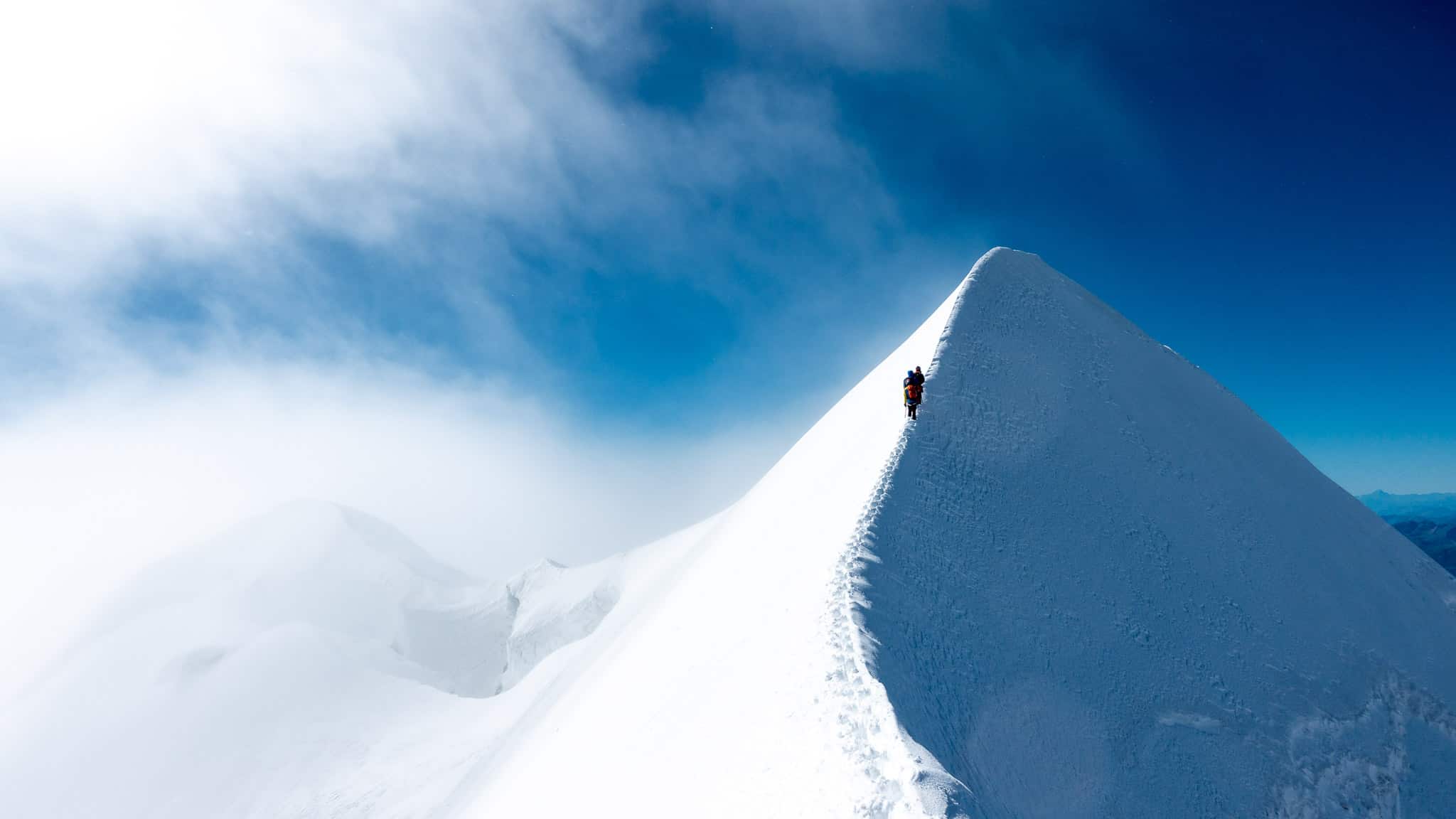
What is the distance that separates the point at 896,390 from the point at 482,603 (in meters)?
62.0

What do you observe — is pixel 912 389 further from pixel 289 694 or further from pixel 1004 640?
pixel 289 694

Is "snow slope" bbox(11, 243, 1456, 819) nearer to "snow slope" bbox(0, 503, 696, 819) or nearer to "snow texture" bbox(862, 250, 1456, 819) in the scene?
"snow texture" bbox(862, 250, 1456, 819)

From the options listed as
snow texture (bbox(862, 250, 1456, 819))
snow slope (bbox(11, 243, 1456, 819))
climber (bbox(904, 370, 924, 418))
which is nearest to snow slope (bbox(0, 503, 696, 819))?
snow slope (bbox(11, 243, 1456, 819))

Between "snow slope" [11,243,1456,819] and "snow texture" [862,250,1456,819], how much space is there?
7 cm

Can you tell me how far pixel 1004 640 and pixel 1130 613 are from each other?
14.0 feet

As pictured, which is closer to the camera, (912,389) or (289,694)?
(912,389)

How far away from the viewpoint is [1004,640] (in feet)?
33.7

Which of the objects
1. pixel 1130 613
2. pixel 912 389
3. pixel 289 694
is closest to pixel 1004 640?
pixel 1130 613

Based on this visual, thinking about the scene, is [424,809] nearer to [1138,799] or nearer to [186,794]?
[186,794]

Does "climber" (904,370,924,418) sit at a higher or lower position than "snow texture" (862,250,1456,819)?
higher

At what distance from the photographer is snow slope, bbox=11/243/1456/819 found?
331 inches

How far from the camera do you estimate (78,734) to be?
1598 inches

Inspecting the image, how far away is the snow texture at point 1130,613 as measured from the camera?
9180 mm

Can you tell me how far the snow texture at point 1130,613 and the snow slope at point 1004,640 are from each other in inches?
2.6
